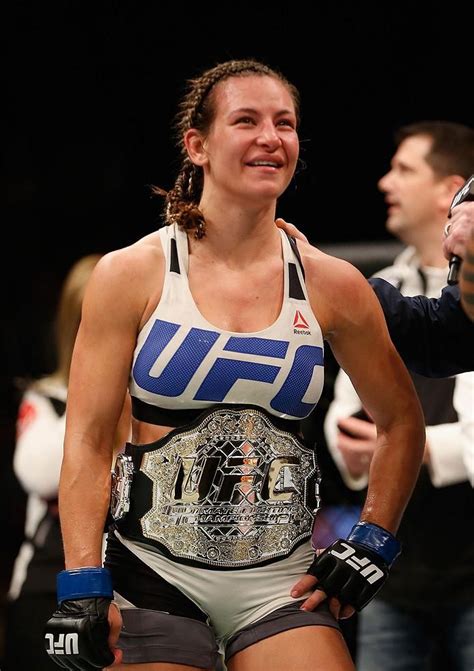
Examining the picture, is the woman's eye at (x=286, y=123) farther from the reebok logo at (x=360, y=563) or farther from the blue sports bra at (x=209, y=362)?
the reebok logo at (x=360, y=563)

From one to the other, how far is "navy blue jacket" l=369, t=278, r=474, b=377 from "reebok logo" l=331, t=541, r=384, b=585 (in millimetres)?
475

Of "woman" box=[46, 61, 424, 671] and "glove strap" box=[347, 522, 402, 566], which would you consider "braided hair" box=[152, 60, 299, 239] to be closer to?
"woman" box=[46, 61, 424, 671]

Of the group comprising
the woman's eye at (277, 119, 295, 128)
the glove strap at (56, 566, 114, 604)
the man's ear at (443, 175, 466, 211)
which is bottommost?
the glove strap at (56, 566, 114, 604)

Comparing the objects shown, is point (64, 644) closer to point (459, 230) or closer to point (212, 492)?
point (212, 492)

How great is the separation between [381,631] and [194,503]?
4.04 ft

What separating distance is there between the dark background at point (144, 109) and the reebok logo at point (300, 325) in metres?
2.49

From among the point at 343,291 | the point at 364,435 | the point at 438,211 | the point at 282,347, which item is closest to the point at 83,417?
the point at 282,347

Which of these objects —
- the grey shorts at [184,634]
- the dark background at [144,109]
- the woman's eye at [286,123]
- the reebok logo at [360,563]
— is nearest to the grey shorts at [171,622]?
the grey shorts at [184,634]

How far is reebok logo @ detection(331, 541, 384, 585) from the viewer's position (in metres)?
2.43

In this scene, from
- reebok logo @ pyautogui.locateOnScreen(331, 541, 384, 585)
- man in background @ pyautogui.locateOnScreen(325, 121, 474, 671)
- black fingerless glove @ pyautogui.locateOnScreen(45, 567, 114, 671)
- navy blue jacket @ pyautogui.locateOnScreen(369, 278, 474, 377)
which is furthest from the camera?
man in background @ pyautogui.locateOnScreen(325, 121, 474, 671)

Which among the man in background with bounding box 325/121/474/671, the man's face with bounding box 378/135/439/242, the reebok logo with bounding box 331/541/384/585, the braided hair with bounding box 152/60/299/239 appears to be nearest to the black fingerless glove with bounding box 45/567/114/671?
the reebok logo with bounding box 331/541/384/585

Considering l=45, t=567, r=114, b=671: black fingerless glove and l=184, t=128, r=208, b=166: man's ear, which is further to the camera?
l=184, t=128, r=208, b=166: man's ear

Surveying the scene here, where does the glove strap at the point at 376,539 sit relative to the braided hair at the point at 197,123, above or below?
below

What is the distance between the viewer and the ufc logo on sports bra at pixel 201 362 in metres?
2.33
